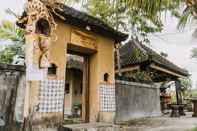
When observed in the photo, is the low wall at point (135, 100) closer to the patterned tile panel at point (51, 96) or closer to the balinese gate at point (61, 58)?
the balinese gate at point (61, 58)

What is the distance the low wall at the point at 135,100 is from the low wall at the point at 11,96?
489 cm

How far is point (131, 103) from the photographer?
39.0ft

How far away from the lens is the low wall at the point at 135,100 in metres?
11.0

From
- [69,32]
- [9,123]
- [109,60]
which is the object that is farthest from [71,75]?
[9,123]

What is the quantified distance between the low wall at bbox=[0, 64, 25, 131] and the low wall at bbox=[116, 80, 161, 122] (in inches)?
193

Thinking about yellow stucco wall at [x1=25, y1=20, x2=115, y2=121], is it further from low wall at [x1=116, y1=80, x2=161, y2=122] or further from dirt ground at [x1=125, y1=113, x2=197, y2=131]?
low wall at [x1=116, y1=80, x2=161, y2=122]

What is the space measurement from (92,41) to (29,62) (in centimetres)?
333

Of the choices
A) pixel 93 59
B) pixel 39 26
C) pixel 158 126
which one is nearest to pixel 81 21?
pixel 93 59

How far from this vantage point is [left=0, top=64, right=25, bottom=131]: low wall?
6371 mm

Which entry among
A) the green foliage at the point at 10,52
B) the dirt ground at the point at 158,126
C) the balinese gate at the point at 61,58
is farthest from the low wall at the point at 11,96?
the green foliage at the point at 10,52

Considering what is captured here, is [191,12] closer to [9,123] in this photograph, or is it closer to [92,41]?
[92,41]

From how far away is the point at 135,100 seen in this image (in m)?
12.3

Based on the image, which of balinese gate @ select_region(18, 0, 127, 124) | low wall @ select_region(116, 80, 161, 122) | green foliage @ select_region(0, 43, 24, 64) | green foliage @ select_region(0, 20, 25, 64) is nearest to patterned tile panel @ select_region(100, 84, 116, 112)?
balinese gate @ select_region(18, 0, 127, 124)

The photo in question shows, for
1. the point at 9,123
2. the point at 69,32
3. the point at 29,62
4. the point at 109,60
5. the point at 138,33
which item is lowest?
the point at 9,123
